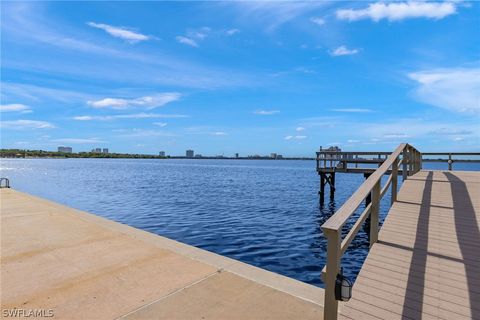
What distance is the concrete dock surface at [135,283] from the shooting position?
3.54 meters

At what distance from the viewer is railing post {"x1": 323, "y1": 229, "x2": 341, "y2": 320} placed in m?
2.58

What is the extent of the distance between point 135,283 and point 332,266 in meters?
2.99

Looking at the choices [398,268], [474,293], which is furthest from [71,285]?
[474,293]

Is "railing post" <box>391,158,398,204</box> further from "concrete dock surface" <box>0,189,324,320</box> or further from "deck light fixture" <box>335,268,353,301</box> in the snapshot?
"deck light fixture" <box>335,268,353,301</box>

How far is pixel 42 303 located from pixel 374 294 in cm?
406

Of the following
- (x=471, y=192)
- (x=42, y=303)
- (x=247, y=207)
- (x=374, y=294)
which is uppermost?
(x=471, y=192)

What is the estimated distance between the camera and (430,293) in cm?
344

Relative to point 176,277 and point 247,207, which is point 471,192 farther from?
point 247,207

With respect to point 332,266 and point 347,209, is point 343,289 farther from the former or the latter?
point 347,209

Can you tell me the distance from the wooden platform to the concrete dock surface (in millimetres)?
671

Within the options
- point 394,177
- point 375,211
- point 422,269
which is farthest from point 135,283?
point 394,177

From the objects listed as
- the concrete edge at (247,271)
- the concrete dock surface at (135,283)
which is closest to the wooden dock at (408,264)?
the concrete edge at (247,271)

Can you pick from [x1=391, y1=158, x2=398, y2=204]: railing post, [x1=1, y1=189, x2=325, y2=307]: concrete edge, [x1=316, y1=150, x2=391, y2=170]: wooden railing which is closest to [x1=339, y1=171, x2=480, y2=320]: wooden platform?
[x1=391, y1=158, x2=398, y2=204]: railing post

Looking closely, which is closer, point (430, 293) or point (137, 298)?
point (430, 293)
